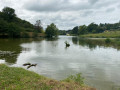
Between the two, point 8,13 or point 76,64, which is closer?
point 76,64

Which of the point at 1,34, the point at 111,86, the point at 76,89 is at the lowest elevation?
the point at 111,86

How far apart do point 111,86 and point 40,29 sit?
114 meters

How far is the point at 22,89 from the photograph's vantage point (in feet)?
17.6

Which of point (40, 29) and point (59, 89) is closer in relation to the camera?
point (59, 89)

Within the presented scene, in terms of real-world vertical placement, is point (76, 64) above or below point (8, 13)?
below

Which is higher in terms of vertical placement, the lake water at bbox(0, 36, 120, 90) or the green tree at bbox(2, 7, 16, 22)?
the green tree at bbox(2, 7, 16, 22)

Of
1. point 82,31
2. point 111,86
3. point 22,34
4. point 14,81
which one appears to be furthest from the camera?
point 82,31

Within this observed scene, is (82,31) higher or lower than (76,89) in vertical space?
higher

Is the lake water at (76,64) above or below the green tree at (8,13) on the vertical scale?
below

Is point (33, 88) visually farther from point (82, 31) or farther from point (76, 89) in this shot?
point (82, 31)

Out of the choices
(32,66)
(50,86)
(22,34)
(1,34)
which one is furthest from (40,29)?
(50,86)

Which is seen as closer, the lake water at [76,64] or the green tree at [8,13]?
the lake water at [76,64]

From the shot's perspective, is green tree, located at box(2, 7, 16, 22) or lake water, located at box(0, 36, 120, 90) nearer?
lake water, located at box(0, 36, 120, 90)

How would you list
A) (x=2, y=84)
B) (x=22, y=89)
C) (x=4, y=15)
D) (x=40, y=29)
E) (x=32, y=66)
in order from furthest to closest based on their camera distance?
1. (x=40, y=29)
2. (x=4, y=15)
3. (x=32, y=66)
4. (x=2, y=84)
5. (x=22, y=89)
